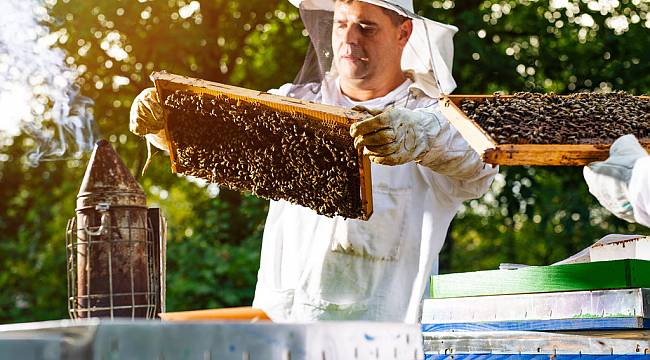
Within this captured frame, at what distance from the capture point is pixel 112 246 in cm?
347

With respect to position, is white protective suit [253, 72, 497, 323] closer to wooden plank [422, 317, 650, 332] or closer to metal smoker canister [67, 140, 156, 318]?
metal smoker canister [67, 140, 156, 318]

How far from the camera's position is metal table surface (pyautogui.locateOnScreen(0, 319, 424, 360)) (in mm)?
1506

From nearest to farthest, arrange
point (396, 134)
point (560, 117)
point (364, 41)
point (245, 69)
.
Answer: point (560, 117), point (396, 134), point (364, 41), point (245, 69)

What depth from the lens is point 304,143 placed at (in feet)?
11.6

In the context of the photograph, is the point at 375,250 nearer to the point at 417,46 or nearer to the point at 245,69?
the point at 417,46

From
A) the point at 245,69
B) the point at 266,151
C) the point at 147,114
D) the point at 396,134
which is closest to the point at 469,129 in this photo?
the point at 396,134

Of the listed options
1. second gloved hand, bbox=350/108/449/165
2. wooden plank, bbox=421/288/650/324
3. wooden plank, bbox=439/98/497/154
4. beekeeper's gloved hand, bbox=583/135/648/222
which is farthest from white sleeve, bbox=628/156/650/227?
second gloved hand, bbox=350/108/449/165

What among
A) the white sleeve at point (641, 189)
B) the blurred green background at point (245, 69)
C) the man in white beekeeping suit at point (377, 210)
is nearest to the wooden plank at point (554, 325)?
the white sleeve at point (641, 189)

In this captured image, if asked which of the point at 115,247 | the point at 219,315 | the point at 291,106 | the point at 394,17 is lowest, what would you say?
→ the point at 219,315

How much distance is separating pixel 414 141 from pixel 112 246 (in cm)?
115

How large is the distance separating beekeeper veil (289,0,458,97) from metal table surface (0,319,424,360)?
6.74ft

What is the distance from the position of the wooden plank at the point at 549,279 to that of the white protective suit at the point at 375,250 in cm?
105

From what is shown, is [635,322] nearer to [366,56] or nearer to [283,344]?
[283,344]

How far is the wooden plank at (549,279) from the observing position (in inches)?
95.5
